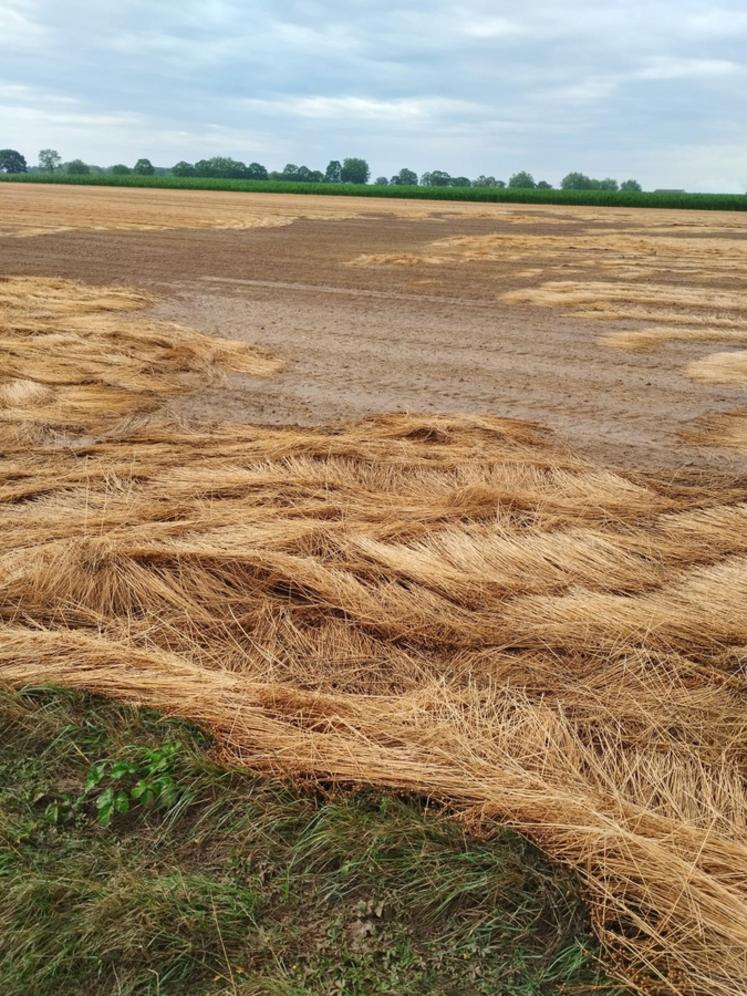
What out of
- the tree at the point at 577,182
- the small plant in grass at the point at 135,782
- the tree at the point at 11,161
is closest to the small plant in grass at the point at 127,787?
the small plant in grass at the point at 135,782

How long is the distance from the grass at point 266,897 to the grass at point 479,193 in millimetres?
48644

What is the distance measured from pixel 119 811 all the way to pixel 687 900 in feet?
4.77

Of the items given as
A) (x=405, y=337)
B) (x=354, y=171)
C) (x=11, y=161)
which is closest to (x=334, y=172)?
(x=354, y=171)

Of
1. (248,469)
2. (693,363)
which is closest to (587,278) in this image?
(693,363)

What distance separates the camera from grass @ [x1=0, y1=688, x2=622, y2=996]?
1674 millimetres

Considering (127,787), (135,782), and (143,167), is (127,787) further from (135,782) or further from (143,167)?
(143,167)

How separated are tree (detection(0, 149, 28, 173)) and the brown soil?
99.9m

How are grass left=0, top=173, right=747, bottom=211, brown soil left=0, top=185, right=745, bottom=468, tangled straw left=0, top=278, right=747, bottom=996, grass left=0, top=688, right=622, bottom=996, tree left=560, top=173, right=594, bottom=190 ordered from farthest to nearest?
tree left=560, top=173, right=594, bottom=190 → grass left=0, top=173, right=747, bottom=211 → brown soil left=0, top=185, right=745, bottom=468 → tangled straw left=0, top=278, right=747, bottom=996 → grass left=0, top=688, right=622, bottom=996

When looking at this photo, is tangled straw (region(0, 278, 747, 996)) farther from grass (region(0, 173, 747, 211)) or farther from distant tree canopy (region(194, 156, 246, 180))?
distant tree canopy (region(194, 156, 246, 180))

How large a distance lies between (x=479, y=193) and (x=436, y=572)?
51143 millimetres

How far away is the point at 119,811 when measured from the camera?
2.10 metres

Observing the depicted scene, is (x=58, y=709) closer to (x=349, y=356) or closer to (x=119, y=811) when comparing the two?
(x=119, y=811)

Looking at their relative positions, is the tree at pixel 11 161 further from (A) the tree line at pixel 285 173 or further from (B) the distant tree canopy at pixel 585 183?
(B) the distant tree canopy at pixel 585 183

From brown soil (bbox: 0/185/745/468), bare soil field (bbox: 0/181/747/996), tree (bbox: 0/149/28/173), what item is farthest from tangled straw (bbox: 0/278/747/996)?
tree (bbox: 0/149/28/173)
